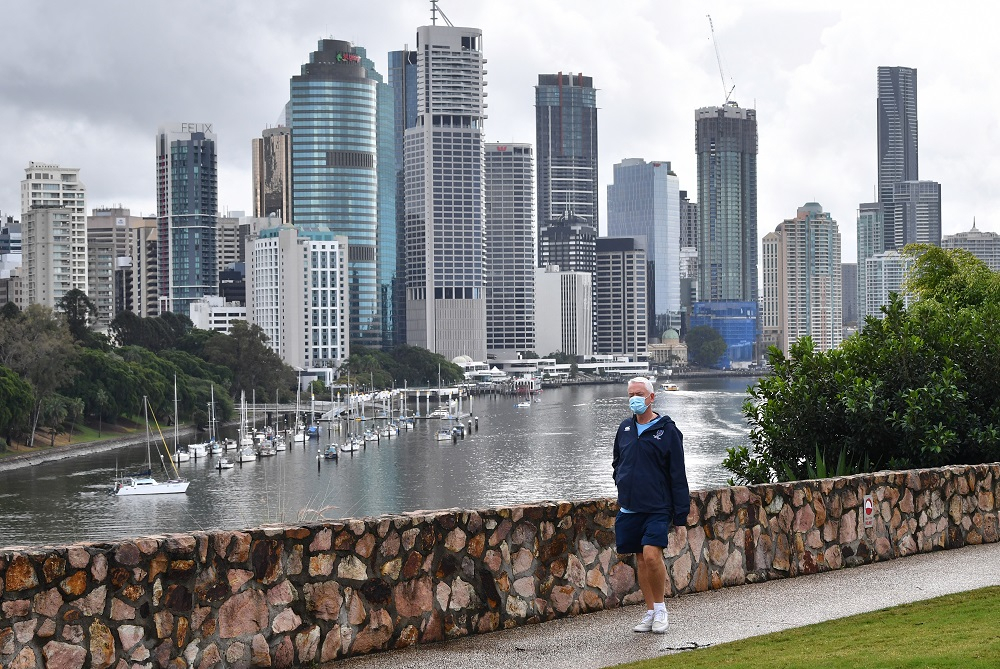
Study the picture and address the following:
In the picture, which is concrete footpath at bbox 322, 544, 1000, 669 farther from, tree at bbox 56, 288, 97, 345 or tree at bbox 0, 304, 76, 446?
tree at bbox 56, 288, 97, 345

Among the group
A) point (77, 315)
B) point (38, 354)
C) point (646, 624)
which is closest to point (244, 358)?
point (77, 315)

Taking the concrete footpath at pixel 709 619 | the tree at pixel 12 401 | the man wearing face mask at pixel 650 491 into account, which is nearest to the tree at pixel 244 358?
the tree at pixel 12 401

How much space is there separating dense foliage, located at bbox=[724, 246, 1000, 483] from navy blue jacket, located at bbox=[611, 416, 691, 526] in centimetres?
709

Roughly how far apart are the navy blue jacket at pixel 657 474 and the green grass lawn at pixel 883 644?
3.66 ft

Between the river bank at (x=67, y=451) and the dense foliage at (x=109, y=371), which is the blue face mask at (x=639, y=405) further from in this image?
the dense foliage at (x=109, y=371)

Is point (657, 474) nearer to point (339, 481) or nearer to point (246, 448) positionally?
point (339, 481)

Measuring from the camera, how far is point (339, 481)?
267ft

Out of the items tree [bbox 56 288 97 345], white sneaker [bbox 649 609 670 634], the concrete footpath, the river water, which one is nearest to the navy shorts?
white sneaker [bbox 649 609 670 634]

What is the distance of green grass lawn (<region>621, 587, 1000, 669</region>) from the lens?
9.03 m

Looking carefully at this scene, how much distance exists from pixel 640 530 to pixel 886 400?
879cm

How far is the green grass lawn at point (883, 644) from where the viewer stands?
903 centimetres

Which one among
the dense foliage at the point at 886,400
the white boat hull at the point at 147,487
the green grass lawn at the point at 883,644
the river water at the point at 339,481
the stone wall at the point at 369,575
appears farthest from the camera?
the white boat hull at the point at 147,487

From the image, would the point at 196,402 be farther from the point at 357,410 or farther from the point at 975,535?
the point at 975,535

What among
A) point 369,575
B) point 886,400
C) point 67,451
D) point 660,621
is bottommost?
point 67,451
